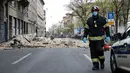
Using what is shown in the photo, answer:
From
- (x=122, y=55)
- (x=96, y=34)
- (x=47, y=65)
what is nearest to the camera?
(x=122, y=55)

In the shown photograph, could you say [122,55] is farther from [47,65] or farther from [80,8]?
[80,8]

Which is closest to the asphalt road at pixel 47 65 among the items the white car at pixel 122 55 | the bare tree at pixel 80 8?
the white car at pixel 122 55

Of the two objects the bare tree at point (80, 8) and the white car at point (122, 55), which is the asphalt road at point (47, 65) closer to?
the white car at point (122, 55)

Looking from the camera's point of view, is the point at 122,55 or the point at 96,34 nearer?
the point at 122,55

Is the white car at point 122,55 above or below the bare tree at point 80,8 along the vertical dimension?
below

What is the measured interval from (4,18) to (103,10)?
2607 centimetres

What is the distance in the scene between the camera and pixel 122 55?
789cm

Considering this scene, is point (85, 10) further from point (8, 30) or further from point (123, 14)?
point (8, 30)

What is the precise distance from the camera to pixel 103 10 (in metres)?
59.6

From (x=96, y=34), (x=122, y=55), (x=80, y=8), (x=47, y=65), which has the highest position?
(x=80, y=8)

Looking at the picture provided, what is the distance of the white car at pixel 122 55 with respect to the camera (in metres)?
7.56

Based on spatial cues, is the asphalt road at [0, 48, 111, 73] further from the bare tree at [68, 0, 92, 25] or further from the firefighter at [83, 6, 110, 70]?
the bare tree at [68, 0, 92, 25]

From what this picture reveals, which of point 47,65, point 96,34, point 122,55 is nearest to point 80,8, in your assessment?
point 47,65

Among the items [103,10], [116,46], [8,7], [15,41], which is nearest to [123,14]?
[103,10]
